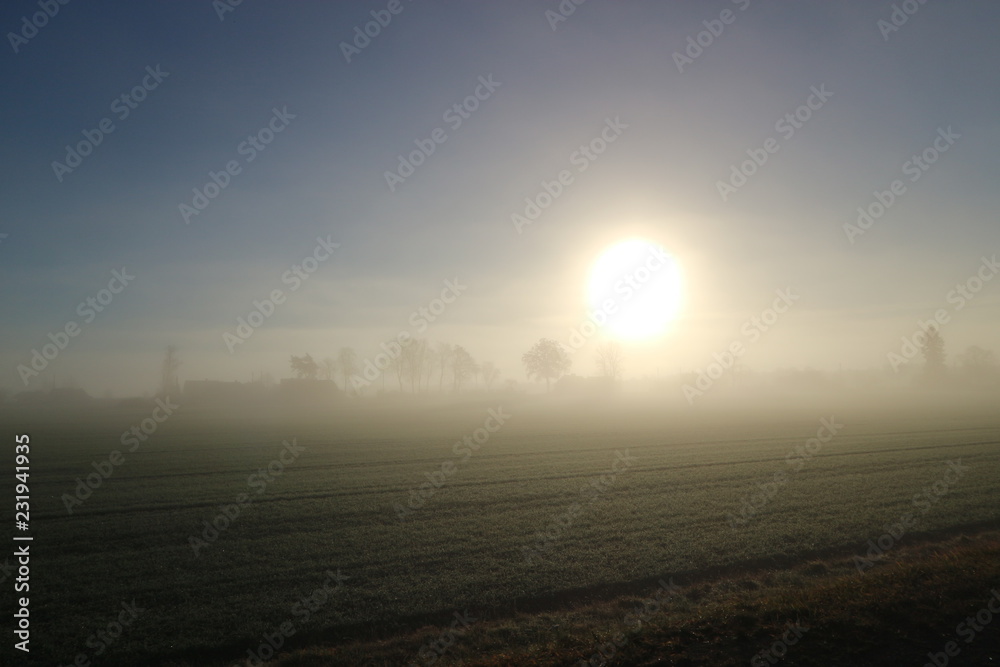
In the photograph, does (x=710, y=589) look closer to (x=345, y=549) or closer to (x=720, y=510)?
(x=720, y=510)

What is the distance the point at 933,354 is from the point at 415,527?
7863 inches

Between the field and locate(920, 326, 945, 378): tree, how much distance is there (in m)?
151

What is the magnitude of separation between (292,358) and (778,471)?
15319 cm

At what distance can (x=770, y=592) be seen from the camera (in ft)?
45.5

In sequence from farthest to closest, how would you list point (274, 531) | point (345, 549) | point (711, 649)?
point (274, 531), point (345, 549), point (711, 649)

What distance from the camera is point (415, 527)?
20531 mm

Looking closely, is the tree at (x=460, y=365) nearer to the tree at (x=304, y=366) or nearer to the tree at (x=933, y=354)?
the tree at (x=304, y=366)

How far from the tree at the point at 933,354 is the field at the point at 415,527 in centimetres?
15131

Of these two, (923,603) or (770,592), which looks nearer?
(923,603)

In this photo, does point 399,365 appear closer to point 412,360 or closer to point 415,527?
point 412,360

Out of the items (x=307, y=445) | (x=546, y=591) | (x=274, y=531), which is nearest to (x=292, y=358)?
(x=307, y=445)

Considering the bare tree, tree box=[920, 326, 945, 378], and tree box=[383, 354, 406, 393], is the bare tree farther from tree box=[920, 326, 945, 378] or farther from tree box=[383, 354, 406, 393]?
tree box=[920, 326, 945, 378]

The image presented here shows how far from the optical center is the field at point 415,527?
13.1 m

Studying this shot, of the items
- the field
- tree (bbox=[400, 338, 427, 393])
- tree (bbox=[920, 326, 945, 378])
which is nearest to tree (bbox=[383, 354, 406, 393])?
tree (bbox=[400, 338, 427, 393])
